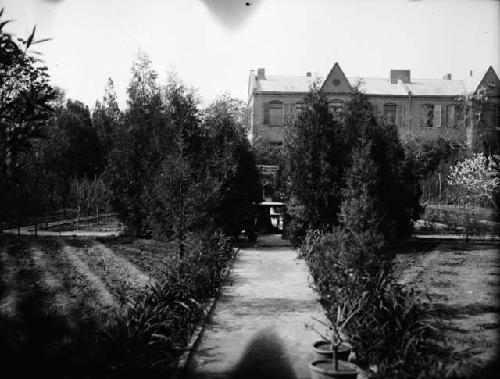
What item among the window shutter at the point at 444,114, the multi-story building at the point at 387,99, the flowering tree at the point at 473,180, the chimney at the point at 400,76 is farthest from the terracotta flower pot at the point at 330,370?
the chimney at the point at 400,76

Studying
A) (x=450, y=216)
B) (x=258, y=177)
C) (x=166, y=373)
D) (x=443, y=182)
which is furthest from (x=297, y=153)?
(x=443, y=182)

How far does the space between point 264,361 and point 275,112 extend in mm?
40278

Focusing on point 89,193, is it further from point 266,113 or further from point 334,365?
point 266,113

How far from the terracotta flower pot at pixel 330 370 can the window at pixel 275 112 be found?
133 feet

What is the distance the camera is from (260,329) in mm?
8602

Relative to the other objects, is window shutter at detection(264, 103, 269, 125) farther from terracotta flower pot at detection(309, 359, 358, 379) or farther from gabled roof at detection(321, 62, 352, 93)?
terracotta flower pot at detection(309, 359, 358, 379)

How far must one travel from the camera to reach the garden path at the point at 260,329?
6809 mm

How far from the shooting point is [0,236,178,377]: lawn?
22.9 ft

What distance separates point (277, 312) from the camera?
9781mm

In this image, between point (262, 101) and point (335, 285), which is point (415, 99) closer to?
point (262, 101)

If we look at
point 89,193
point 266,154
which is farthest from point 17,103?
point 266,154

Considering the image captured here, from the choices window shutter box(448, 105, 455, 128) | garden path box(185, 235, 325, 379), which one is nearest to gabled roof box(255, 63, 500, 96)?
window shutter box(448, 105, 455, 128)

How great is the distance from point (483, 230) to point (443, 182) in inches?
458

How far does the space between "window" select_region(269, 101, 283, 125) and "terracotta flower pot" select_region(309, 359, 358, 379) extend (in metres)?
40.6
